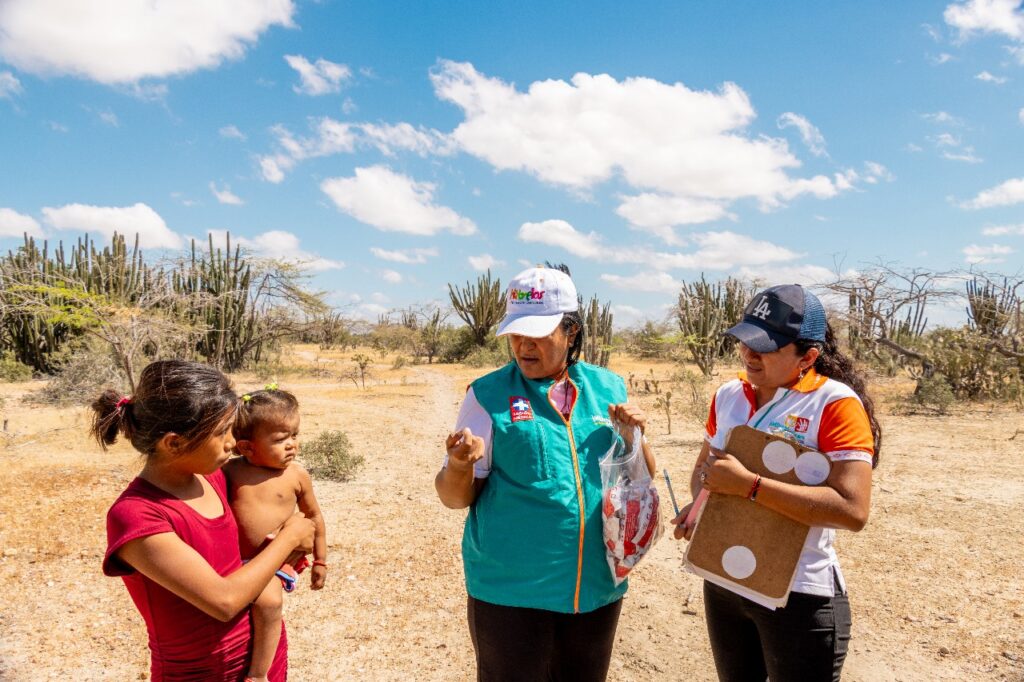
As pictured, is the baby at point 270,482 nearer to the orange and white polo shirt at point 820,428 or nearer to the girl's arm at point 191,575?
the girl's arm at point 191,575

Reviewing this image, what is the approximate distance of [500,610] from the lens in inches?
74.5

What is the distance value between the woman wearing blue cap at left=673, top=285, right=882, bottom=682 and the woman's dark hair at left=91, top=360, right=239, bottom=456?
1303 mm

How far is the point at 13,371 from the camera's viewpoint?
54.3 feet

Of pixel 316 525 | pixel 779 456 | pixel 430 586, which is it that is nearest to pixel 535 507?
pixel 779 456

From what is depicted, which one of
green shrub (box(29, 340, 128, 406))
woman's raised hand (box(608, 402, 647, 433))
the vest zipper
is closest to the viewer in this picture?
the vest zipper

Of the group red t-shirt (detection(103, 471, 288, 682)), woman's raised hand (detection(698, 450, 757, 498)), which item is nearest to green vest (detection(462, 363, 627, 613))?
woman's raised hand (detection(698, 450, 757, 498))

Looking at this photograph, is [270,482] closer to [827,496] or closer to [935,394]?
[827,496]

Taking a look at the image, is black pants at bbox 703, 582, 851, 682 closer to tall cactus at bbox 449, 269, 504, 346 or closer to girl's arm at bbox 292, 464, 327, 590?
girl's arm at bbox 292, 464, 327, 590

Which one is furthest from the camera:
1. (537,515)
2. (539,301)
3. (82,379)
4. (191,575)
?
(82,379)

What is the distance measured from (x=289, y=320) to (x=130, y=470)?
16128 millimetres

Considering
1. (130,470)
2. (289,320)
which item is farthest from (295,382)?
(130,470)

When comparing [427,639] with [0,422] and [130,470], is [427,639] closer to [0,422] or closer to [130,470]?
[130,470]

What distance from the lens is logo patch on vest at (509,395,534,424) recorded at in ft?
6.31

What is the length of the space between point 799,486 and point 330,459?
6268 mm
